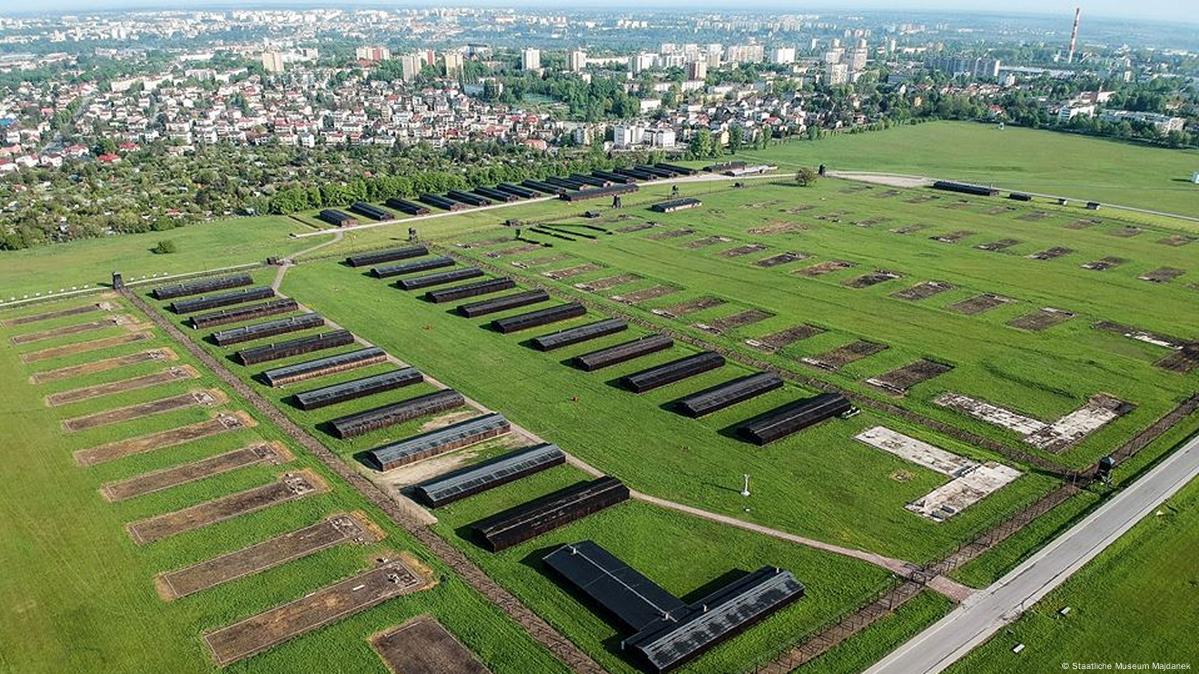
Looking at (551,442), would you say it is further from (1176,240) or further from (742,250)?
(1176,240)

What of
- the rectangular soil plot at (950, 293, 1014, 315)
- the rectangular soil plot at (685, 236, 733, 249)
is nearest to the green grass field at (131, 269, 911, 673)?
the rectangular soil plot at (950, 293, 1014, 315)

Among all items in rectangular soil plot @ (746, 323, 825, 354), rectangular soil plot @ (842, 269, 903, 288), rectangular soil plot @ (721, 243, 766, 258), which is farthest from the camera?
rectangular soil plot @ (721, 243, 766, 258)

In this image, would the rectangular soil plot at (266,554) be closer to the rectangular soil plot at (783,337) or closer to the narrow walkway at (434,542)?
the narrow walkway at (434,542)

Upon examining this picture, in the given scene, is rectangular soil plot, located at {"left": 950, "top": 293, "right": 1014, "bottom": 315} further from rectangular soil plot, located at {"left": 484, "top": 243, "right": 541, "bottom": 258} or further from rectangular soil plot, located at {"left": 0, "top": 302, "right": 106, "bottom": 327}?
rectangular soil plot, located at {"left": 0, "top": 302, "right": 106, "bottom": 327}

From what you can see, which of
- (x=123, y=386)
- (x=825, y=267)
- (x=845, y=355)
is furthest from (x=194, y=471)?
(x=825, y=267)

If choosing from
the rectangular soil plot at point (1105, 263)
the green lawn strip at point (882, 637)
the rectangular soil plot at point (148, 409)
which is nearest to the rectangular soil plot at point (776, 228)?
the rectangular soil plot at point (1105, 263)
